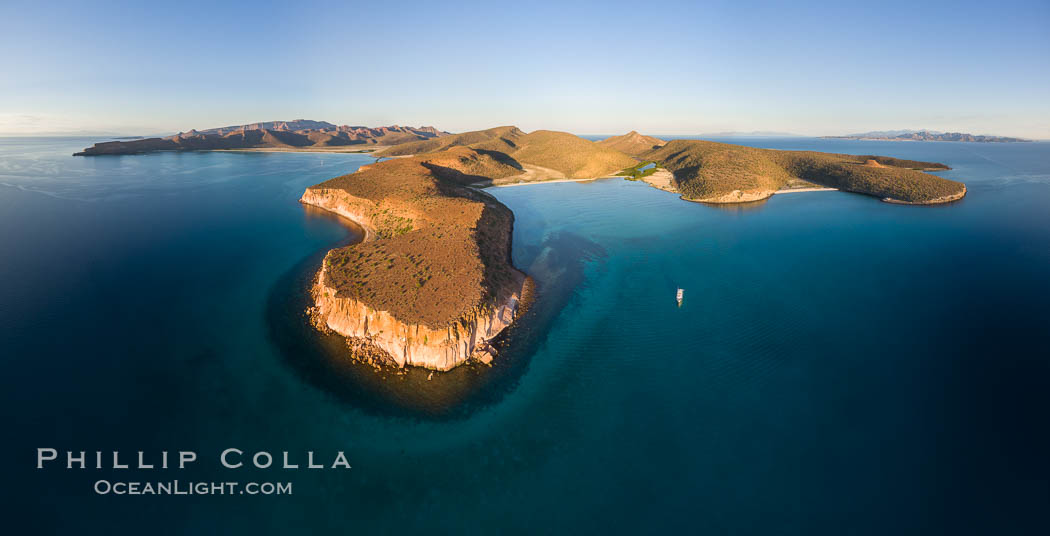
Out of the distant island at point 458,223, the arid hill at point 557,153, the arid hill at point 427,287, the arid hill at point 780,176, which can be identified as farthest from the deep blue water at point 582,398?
the arid hill at point 557,153

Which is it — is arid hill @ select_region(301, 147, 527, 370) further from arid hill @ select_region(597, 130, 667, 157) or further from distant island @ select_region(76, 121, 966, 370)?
arid hill @ select_region(597, 130, 667, 157)

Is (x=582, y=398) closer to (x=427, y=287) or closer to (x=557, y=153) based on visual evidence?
(x=427, y=287)

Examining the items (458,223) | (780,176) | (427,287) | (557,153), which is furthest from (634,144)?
(427,287)

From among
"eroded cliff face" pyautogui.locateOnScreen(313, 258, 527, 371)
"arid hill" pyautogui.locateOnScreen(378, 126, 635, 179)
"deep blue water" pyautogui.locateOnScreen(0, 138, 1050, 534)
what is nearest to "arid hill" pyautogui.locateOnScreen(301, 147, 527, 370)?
"eroded cliff face" pyautogui.locateOnScreen(313, 258, 527, 371)

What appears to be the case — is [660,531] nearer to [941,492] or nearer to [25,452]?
[941,492]

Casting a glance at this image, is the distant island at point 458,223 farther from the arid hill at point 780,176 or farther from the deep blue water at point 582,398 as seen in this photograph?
the deep blue water at point 582,398

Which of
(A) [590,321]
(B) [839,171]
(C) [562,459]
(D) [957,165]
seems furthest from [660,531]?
(D) [957,165]
